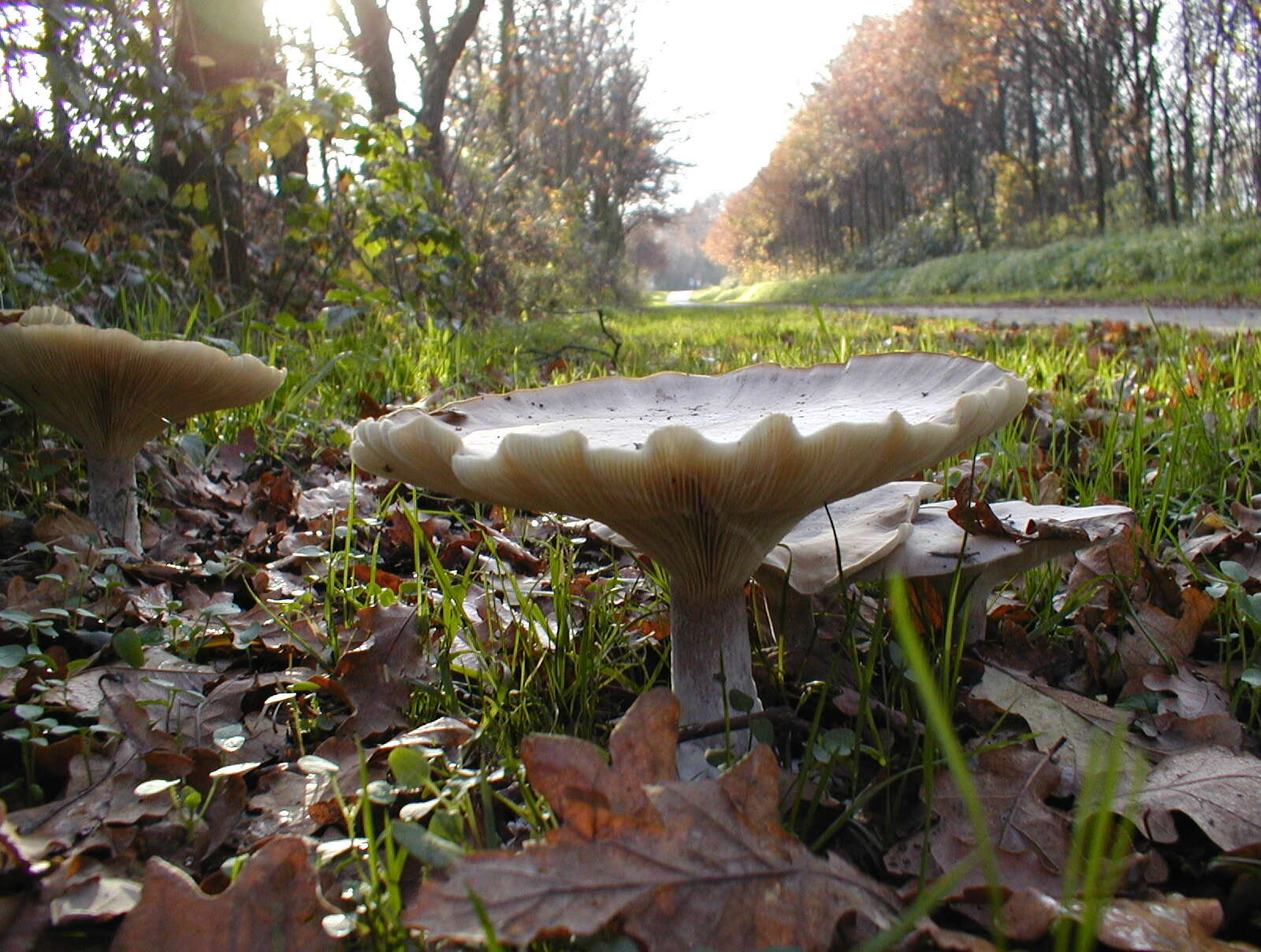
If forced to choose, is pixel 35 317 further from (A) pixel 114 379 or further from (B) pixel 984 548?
(B) pixel 984 548

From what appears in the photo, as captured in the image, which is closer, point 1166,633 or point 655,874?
point 655,874

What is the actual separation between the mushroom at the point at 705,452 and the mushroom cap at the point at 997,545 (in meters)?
Answer: 0.27

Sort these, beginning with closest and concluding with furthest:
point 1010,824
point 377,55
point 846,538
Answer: point 1010,824, point 846,538, point 377,55

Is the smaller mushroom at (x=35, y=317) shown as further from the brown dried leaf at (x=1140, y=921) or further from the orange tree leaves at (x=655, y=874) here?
the brown dried leaf at (x=1140, y=921)

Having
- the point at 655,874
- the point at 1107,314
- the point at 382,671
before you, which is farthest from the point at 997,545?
the point at 1107,314

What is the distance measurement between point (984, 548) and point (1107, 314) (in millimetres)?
10424

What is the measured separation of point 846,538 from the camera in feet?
4.88

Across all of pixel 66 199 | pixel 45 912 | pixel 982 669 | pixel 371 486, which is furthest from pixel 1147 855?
pixel 66 199

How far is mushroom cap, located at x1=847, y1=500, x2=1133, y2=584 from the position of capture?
56.8 inches

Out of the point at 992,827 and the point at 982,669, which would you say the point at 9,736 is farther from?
the point at 982,669

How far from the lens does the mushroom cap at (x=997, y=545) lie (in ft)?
4.74

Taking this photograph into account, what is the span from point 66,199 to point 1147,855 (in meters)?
4.71

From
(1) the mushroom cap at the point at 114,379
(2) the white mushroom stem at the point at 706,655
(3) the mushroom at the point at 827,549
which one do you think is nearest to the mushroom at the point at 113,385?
(1) the mushroom cap at the point at 114,379

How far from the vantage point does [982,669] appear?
4.88 feet
